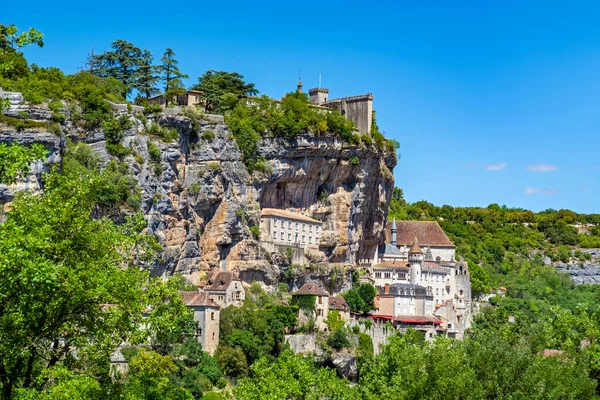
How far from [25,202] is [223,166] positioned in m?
55.3

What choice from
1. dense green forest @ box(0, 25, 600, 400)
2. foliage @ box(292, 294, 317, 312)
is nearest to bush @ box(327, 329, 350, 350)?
dense green forest @ box(0, 25, 600, 400)

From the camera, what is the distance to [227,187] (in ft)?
276

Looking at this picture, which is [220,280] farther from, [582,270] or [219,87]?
[582,270]

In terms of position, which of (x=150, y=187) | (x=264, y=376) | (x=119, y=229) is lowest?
(x=264, y=376)

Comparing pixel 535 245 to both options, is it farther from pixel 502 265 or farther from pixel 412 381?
pixel 412 381

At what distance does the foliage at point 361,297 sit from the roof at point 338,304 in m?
3.08

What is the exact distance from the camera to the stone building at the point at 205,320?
72875mm

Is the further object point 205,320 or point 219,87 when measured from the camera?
point 219,87

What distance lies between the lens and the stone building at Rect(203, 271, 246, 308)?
78.1 m

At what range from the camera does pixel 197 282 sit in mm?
80812

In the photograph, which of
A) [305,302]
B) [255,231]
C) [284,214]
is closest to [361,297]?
[305,302]

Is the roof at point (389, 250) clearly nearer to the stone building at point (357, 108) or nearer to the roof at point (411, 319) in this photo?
the roof at point (411, 319)

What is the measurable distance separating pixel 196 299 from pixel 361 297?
2351cm

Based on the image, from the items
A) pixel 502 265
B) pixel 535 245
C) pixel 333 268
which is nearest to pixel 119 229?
pixel 333 268
